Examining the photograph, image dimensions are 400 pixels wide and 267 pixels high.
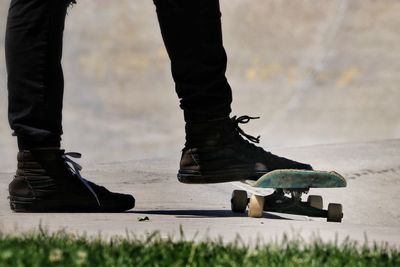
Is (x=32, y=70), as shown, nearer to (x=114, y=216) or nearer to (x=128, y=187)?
(x=114, y=216)

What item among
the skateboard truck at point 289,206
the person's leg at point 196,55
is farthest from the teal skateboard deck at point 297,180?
the person's leg at point 196,55

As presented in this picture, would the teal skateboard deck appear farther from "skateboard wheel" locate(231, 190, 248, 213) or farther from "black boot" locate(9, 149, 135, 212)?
"black boot" locate(9, 149, 135, 212)

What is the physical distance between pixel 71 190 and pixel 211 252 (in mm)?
1659

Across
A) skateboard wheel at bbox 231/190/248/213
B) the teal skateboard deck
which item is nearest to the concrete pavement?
skateboard wheel at bbox 231/190/248/213

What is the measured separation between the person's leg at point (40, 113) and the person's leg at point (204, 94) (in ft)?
1.63

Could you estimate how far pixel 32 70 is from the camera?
3902 mm

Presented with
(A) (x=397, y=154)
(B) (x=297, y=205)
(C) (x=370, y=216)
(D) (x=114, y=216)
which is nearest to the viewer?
(D) (x=114, y=216)

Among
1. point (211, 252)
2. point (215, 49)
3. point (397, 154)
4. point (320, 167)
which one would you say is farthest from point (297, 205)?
point (397, 154)

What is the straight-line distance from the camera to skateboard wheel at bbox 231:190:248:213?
14.7ft

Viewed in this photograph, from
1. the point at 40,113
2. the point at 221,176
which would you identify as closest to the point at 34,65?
the point at 40,113

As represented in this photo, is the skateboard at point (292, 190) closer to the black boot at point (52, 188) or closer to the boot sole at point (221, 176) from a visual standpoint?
the boot sole at point (221, 176)

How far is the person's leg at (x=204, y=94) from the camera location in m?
4.00

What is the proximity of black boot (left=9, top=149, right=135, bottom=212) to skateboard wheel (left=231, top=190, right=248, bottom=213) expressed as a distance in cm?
72

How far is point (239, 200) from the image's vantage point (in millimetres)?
4492
